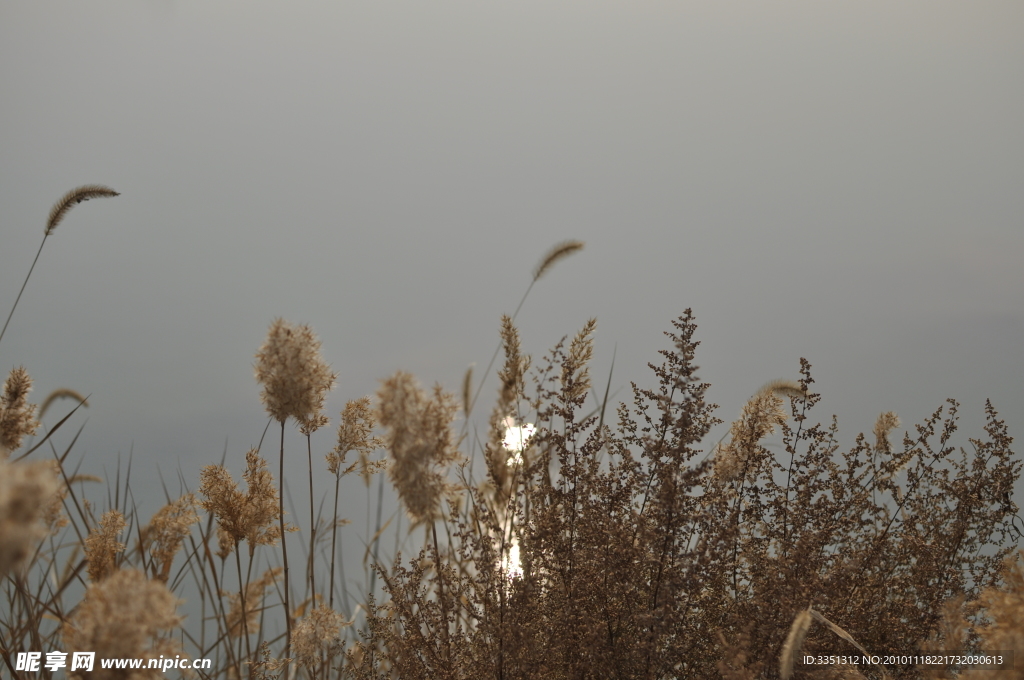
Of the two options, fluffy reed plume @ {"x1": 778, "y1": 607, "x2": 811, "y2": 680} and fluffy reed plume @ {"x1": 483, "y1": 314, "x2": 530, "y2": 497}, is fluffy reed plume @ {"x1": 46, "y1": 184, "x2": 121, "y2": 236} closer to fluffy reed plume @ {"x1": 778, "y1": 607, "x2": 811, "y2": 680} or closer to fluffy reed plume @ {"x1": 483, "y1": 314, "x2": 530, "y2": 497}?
fluffy reed plume @ {"x1": 483, "y1": 314, "x2": 530, "y2": 497}

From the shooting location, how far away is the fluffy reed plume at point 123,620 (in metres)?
1.06

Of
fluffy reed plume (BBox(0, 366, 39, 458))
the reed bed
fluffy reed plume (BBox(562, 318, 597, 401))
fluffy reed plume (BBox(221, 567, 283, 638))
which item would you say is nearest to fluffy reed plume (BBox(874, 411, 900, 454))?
the reed bed

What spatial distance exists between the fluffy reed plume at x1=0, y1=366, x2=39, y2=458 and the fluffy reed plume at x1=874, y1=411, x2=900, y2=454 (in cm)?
328

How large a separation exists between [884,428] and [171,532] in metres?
3.10

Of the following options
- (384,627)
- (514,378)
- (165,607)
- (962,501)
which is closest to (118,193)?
(514,378)

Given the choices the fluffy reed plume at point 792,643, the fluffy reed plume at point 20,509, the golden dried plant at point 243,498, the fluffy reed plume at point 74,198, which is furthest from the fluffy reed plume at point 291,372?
the fluffy reed plume at point 74,198

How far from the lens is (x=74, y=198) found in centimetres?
296

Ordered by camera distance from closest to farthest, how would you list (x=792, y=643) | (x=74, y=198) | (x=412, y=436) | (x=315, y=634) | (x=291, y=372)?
(x=792, y=643), (x=412, y=436), (x=291, y=372), (x=315, y=634), (x=74, y=198)

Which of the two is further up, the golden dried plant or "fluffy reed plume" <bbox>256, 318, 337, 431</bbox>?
"fluffy reed plume" <bbox>256, 318, 337, 431</bbox>

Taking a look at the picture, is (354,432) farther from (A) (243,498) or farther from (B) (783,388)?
(B) (783,388)

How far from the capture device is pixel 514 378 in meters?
2.44

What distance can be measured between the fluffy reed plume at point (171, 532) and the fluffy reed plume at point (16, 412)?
0.62 meters

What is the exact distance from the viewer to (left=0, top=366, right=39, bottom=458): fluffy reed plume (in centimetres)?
215

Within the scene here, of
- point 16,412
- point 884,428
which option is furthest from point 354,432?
point 884,428
